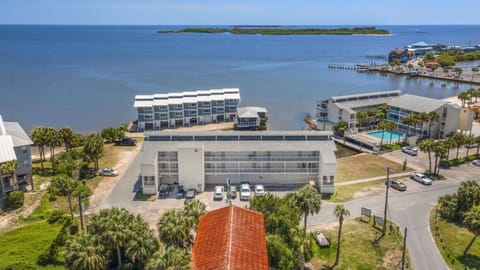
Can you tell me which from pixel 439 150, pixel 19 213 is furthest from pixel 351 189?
pixel 19 213

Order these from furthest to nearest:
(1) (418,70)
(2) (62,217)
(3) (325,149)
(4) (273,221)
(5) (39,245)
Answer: (1) (418,70)
(3) (325,149)
(2) (62,217)
(5) (39,245)
(4) (273,221)

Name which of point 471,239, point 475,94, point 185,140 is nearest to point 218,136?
point 185,140

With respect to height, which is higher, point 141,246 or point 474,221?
point 474,221

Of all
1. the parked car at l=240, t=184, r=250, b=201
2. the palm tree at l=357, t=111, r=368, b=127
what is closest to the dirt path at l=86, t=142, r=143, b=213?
the parked car at l=240, t=184, r=250, b=201

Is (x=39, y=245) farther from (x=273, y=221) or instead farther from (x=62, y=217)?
(x=273, y=221)

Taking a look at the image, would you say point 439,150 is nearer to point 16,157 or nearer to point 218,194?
point 218,194

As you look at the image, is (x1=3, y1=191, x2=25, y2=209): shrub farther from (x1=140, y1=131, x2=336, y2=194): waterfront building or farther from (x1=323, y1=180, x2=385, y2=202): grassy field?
(x1=323, y1=180, x2=385, y2=202): grassy field

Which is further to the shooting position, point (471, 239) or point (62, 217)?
point (62, 217)
